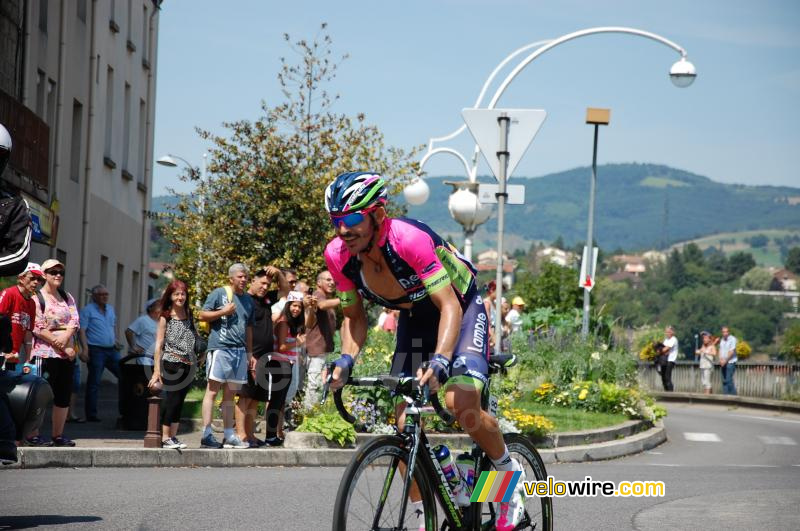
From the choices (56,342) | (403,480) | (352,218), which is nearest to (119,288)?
(56,342)

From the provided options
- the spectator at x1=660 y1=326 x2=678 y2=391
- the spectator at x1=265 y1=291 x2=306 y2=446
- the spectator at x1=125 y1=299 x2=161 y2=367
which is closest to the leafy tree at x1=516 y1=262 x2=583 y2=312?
the spectator at x1=660 y1=326 x2=678 y2=391

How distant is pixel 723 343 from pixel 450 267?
26.8m

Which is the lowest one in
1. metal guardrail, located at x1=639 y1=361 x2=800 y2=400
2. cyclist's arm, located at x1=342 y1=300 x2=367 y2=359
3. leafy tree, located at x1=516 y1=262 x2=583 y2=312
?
metal guardrail, located at x1=639 y1=361 x2=800 y2=400

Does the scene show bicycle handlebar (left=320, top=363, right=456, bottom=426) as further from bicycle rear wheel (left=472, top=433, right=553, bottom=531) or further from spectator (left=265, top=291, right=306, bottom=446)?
spectator (left=265, top=291, right=306, bottom=446)

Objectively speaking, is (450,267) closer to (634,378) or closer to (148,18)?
(634,378)

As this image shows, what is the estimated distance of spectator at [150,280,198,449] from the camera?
41.9ft

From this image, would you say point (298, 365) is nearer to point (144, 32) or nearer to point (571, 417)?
point (571, 417)

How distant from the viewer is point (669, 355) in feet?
112

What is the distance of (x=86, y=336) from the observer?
17422 millimetres

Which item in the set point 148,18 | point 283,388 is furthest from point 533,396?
point 148,18

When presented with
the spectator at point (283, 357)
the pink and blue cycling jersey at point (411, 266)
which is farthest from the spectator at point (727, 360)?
the pink and blue cycling jersey at point (411, 266)

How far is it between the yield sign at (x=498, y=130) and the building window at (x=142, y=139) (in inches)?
858

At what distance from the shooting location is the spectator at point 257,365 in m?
13.4

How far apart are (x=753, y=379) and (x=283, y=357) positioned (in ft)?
70.4
